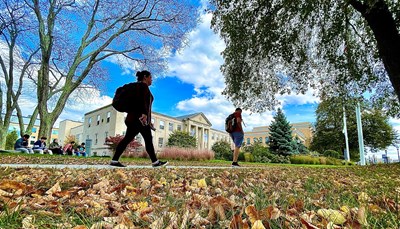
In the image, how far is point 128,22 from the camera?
50.1 feet

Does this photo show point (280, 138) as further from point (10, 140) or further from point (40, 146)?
point (10, 140)

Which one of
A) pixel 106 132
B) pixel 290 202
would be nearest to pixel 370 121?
pixel 106 132

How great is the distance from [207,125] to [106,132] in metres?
21.0

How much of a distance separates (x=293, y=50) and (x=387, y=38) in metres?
3.11

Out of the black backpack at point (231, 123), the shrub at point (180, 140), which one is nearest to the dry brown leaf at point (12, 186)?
the black backpack at point (231, 123)

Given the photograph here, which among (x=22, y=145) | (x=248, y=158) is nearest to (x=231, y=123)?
(x=22, y=145)

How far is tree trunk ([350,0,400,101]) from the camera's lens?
18.8 feet

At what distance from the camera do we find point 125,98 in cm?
396

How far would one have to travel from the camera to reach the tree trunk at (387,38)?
5.73 meters

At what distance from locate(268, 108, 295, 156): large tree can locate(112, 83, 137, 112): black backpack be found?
892 inches

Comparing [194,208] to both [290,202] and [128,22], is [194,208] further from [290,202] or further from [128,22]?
[128,22]

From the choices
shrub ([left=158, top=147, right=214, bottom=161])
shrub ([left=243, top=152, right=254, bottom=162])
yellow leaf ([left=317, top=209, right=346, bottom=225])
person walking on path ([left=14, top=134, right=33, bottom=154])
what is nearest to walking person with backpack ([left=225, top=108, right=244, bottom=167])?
yellow leaf ([left=317, top=209, right=346, bottom=225])

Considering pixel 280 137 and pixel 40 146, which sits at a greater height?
pixel 280 137

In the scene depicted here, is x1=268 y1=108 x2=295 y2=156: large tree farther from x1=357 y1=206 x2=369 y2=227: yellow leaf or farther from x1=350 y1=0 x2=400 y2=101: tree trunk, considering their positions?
x1=357 y1=206 x2=369 y2=227: yellow leaf
